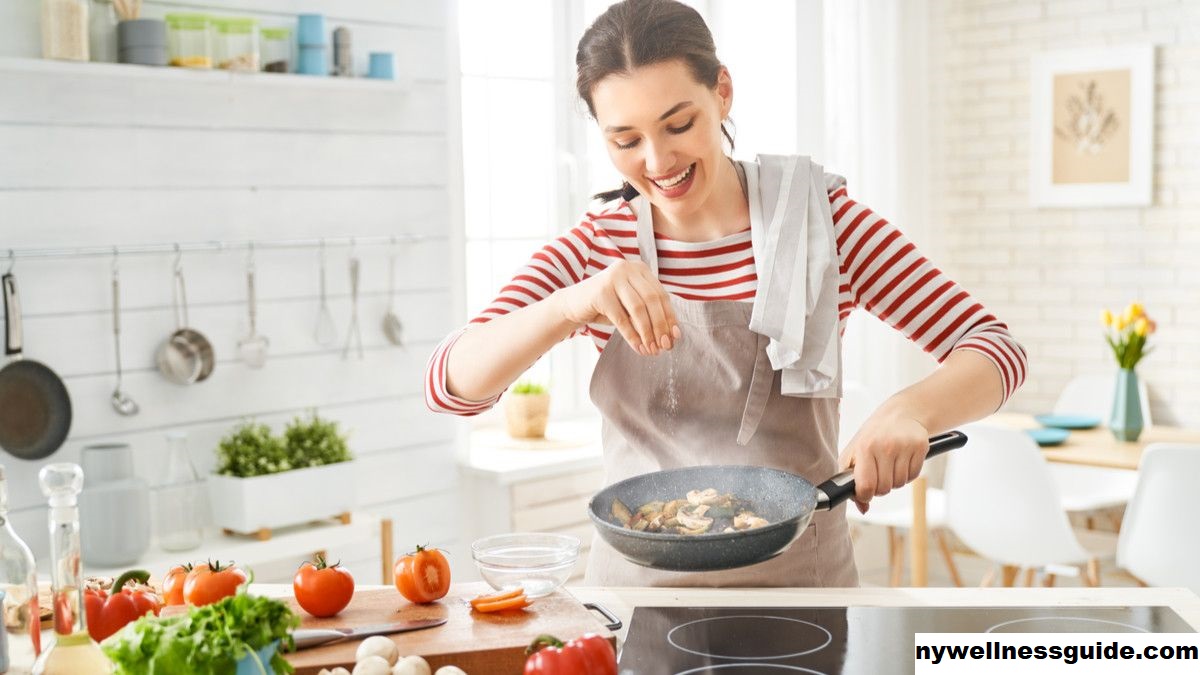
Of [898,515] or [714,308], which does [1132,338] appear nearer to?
[898,515]

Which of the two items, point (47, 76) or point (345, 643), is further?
point (47, 76)

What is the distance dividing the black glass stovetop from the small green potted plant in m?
2.27

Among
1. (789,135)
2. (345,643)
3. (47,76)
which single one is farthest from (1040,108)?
(345,643)

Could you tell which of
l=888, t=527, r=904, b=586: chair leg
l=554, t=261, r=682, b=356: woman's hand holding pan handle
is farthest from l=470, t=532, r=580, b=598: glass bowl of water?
l=888, t=527, r=904, b=586: chair leg

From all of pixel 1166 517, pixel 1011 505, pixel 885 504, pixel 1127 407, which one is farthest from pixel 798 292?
pixel 885 504

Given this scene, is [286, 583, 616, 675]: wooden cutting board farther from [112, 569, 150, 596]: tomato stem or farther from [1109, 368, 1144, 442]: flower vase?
[1109, 368, 1144, 442]: flower vase

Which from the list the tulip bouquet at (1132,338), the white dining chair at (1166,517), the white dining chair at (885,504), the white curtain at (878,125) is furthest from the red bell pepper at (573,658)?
the white curtain at (878,125)

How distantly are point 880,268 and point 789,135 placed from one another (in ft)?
8.90

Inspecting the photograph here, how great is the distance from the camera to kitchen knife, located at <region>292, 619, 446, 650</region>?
57.1 inches

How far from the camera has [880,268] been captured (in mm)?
1941

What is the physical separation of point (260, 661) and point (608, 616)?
0.55m

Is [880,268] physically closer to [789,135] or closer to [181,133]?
[181,133]

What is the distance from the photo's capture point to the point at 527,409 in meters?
3.96

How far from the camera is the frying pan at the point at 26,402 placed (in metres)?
2.75
